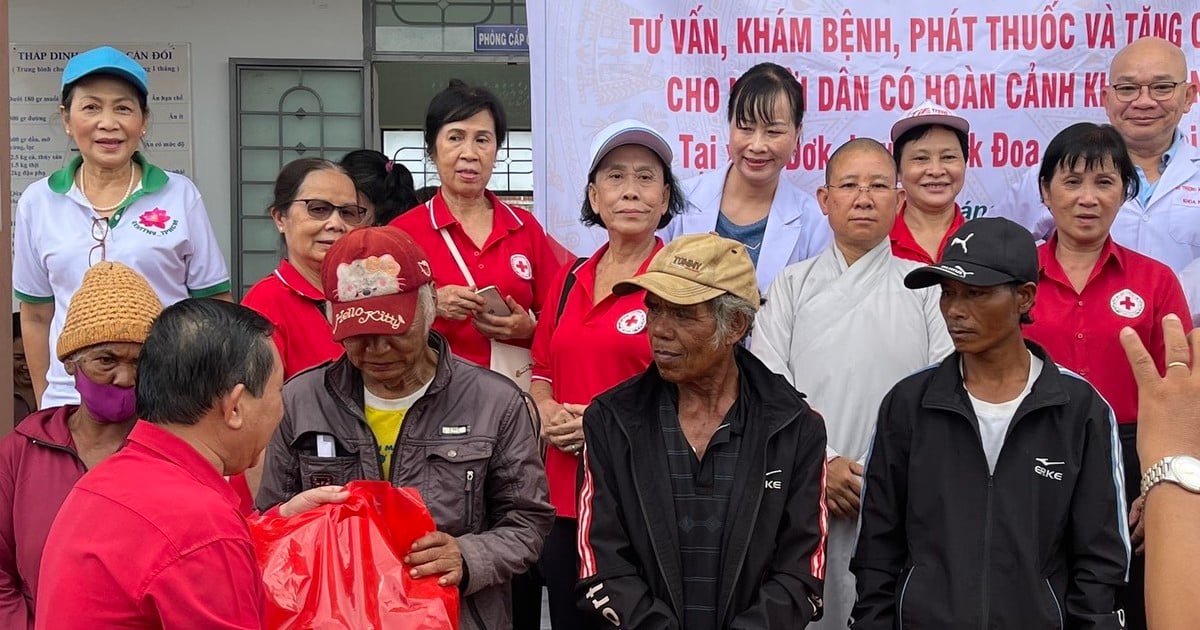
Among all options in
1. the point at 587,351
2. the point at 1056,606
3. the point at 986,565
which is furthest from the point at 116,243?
the point at 1056,606

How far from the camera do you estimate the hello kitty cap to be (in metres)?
3.13

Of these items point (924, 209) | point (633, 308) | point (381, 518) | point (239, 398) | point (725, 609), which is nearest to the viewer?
point (239, 398)

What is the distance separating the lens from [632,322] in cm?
390

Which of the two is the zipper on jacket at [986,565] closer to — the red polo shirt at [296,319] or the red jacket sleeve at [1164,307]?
the red jacket sleeve at [1164,307]

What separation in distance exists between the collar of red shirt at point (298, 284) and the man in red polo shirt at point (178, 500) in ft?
4.70

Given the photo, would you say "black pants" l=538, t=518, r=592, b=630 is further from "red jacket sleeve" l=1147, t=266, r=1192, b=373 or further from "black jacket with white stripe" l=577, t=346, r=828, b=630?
"red jacket sleeve" l=1147, t=266, r=1192, b=373

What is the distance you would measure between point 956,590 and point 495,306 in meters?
1.73

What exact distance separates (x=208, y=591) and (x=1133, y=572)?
2822mm

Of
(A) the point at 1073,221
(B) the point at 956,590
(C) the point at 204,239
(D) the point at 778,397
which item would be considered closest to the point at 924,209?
(A) the point at 1073,221

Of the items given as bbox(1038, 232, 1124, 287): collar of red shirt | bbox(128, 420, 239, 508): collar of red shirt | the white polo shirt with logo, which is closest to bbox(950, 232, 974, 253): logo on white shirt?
bbox(1038, 232, 1124, 287): collar of red shirt

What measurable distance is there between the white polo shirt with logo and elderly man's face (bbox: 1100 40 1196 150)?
3286 millimetres

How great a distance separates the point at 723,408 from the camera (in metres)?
3.42

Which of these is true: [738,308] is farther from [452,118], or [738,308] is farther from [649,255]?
[452,118]

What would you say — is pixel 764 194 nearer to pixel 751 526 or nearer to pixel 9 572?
pixel 751 526
